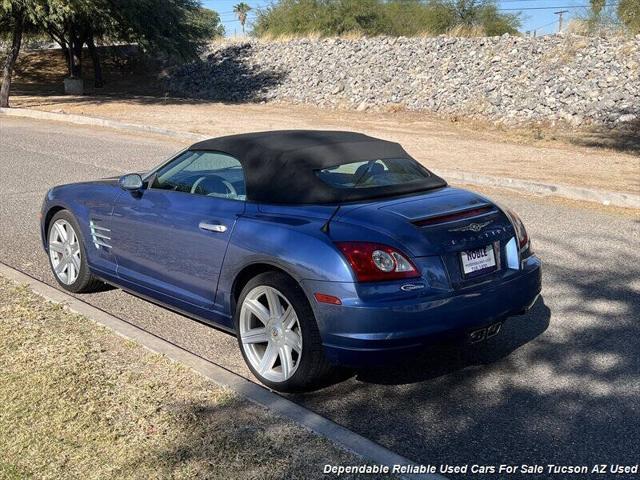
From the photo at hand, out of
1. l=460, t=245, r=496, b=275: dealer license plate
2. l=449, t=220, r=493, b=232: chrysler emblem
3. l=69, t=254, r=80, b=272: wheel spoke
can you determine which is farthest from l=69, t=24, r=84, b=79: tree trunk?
l=460, t=245, r=496, b=275: dealer license plate

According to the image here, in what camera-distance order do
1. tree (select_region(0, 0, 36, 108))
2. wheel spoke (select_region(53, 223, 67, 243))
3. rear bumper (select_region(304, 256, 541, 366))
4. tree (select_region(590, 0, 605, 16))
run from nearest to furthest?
rear bumper (select_region(304, 256, 541, 366)), wheel spoke (select_region(53, 223, 67, 243)), tree (select_region(0, 0, 36, 108)), tree (select_region(590, 0, 605, 16))

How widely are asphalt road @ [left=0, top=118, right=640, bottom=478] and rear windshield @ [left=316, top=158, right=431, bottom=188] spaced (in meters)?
1.22

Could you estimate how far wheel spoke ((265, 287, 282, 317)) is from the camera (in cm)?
437

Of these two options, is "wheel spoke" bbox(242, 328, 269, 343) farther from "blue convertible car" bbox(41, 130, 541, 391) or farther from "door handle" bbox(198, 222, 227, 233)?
"door handle" bbox(198, 222, 227, 233)

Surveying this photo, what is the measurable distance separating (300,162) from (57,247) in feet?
9.24

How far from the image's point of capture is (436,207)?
4500mm

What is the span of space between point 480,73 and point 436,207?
993 inches

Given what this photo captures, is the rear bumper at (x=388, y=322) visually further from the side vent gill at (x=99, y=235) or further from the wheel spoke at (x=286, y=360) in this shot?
the side vent gill at (x=99, y=235)

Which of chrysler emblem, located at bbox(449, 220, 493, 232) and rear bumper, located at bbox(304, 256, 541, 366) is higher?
chrysler emblem, located at bbox(449, 220, 493, 232)

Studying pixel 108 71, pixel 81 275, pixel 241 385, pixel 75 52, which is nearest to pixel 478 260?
pixel 241 385

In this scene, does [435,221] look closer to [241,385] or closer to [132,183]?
[241,385]

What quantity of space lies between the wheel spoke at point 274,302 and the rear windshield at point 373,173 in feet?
2.70

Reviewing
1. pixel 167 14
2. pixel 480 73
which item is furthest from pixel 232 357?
pixel 167 14

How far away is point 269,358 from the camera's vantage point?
14.7 feet
